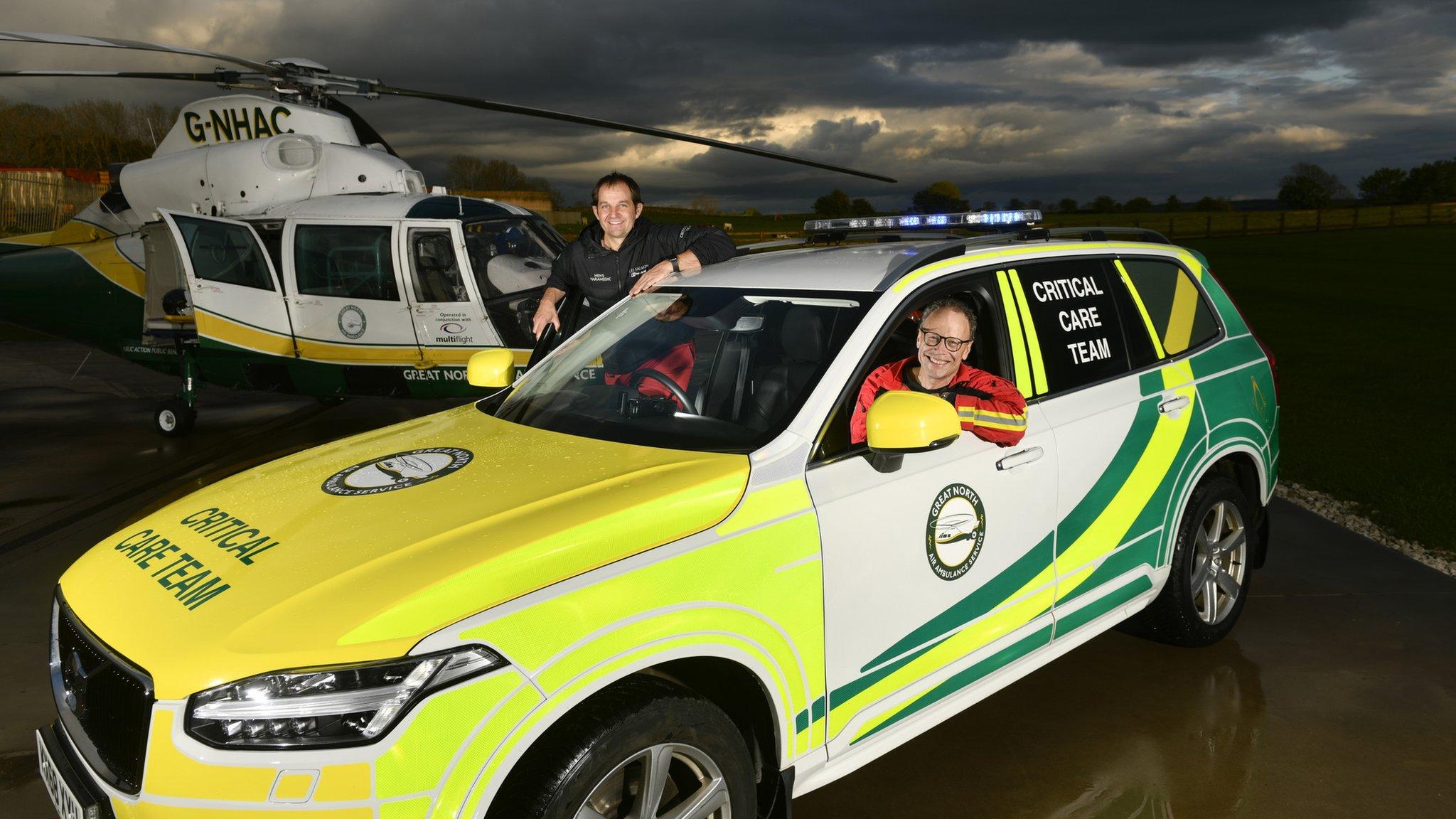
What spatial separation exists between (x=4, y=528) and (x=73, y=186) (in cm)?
3826

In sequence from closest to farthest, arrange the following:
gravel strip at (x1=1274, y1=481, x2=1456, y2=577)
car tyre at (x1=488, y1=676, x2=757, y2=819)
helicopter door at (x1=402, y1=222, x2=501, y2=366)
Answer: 1. car tyre at (x1=488, y1=676, x2=757, y2=819)
2. gravel strip at (x1=1274, y1=481, x2=1456, y2=577)
3. helicopter door at (x1=402, y1=222, x2=501, y2=366)

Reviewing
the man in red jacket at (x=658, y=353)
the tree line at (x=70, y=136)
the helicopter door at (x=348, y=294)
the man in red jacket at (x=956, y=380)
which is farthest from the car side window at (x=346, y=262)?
the tree line at (x=70, y=136)

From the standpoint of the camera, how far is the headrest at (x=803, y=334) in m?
3.23

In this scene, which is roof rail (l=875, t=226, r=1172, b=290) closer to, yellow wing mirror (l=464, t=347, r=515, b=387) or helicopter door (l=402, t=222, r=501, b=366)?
yellow wing mirror (l=464, t=347, r=515, b=387)

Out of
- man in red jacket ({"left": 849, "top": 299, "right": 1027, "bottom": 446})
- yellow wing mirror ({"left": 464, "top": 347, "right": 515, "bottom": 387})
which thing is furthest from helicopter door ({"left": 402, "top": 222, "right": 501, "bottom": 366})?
man in red jacket ({"left": 849, "top": 299, "right": 1027, "bottom": 446})

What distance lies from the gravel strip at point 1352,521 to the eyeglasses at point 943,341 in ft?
13.0

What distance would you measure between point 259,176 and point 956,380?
9163 mm

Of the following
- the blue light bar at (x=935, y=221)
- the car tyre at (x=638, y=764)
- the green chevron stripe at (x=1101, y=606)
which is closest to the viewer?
the car tyre at (x=638, y=764)

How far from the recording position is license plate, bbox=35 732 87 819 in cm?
234

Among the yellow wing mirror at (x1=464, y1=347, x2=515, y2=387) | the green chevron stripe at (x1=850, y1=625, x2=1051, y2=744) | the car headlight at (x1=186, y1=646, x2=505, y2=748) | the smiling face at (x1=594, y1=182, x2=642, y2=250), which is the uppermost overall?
the smiling face at (x1=594, y1=182, x2=642, y2=250)

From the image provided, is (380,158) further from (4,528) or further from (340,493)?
(340,493)

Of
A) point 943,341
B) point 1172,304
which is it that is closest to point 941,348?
point 943,341

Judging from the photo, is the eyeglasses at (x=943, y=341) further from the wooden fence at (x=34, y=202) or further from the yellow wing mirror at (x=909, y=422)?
the wooden fence at (x=34, y=202)

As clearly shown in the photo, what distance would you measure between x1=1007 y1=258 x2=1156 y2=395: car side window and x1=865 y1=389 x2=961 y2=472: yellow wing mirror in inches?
37.6
